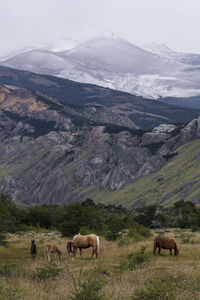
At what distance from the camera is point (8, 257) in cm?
3062

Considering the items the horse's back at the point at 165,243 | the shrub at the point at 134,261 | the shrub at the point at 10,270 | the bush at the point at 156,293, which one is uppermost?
the bush at the point at 156,293

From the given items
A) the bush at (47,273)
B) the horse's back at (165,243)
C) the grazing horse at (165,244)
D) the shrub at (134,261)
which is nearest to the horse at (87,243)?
the shrub at (134,261)

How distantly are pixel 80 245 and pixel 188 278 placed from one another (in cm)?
1004

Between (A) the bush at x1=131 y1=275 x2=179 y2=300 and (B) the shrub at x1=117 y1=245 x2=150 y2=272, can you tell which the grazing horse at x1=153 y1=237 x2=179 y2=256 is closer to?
(B) the shrub at x1=117 y1=245 x2=150 y2=272

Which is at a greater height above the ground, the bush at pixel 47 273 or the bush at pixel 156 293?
the bush at pixel 156 293

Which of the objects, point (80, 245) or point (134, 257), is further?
point (80, 245)

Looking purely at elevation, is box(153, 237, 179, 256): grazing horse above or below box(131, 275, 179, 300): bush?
below

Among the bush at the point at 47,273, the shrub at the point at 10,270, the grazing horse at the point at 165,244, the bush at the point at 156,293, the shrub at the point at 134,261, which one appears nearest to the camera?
the bush at the point at 156,293

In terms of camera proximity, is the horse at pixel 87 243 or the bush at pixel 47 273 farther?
the horse at pixel 87 243

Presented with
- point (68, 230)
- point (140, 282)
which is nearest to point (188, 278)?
point (140, 282)

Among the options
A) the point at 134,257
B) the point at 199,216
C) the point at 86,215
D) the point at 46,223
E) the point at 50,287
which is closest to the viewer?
the point at 50,287

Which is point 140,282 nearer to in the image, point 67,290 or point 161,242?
point 67,290

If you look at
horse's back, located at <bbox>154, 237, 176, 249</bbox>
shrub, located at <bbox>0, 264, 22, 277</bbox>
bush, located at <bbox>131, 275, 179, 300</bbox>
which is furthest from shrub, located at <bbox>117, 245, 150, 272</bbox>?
bush, located at <bbox>131, 275, 179, 300</bbox>

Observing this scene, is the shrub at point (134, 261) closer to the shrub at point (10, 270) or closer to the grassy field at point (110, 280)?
the grassy field at point (110, 280)
